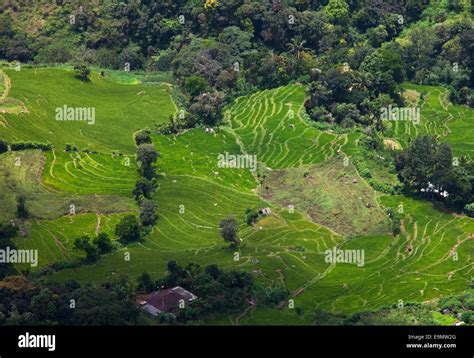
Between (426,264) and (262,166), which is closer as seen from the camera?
(426,264)

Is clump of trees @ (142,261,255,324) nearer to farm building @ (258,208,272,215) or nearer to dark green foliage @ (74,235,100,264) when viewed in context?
dark green foliage @ (74,235,100,264)

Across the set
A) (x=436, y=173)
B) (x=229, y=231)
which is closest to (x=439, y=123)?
(x=436, y=173)

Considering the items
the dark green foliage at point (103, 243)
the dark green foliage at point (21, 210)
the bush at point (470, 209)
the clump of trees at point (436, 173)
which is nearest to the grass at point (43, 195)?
the dark green foliage at point (21, 210)
